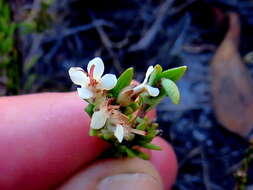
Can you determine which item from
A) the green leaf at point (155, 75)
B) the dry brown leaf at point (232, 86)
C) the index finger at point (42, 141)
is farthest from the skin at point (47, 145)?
the dry brown leaf at point (232, 86)

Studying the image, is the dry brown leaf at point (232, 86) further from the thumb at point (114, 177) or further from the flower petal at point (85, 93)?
the flower petal at point (85, 93)

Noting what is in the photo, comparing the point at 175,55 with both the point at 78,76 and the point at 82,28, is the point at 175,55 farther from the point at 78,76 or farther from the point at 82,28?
the point at 78,76

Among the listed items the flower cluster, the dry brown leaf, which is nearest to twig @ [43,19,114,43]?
the dry brown leaf

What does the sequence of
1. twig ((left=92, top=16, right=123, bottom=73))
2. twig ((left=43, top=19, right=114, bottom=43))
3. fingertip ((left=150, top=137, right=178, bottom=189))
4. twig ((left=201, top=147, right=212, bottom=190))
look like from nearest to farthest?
1. fingertip ((left=150, top=137, right=178, bottom=189))
2. twig ((left=201, top=147, right=212, bottom=190))
3. twig ((left=92, top=16, right=123, bottom=73))
4. twig ((left=43, top=19, right=114, bottom=43))

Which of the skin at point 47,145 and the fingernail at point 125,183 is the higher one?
the skin at point 47,145

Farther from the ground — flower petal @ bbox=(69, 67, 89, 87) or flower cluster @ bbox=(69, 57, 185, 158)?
flower petal @ bbox=(69, 67, 89, 87)

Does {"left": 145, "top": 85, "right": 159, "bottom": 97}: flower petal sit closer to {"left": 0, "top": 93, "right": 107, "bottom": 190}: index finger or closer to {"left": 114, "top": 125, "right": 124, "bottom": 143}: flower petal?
{"left": 114, "top": 125, "right": 124, "bottom": 143}: flower petal

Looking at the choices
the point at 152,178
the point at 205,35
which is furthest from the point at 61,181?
the point at 205,35

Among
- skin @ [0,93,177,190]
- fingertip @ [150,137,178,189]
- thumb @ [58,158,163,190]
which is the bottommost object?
fingertip @ [150,137,178,189]

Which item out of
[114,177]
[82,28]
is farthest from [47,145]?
[82,28]
